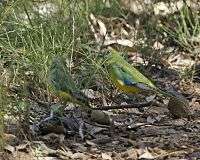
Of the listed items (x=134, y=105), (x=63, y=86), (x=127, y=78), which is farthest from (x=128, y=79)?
(x=63, y=86)

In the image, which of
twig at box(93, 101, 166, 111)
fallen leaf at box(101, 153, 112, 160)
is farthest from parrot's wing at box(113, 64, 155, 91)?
fallen leaf at box(101, 153, 112, 160)

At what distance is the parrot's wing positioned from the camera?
4.49m

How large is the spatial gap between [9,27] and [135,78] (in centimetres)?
126

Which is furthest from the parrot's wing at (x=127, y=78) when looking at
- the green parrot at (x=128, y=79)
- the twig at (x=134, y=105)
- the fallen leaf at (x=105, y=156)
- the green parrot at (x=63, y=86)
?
the fallen leaf at (x=105, y=156)

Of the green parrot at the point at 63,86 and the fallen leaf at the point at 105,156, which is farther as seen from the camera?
the green parrot at the point at 63,86

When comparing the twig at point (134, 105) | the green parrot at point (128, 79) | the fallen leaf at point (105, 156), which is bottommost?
the fallen leaf at point (105, 156)

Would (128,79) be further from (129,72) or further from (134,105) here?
(134,105)

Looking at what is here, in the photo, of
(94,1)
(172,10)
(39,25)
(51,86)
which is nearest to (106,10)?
(94,1)

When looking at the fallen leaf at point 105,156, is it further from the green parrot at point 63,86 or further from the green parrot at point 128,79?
the green parrot at point 128,79

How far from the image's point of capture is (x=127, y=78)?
14.9ft

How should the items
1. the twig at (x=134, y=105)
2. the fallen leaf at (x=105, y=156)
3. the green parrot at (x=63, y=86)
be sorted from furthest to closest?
the twig at (x=134, y=105) < the green parrot at (x=63, y=86) < the fallen leaf at (x=105, y=156)

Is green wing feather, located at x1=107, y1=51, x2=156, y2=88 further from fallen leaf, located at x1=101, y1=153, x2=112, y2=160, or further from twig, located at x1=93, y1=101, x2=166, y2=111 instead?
fallen leaf, located at x1=101, y1=153, x2=112, y2=160

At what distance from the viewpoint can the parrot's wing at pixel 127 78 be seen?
177 inches

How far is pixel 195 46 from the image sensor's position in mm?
6320
